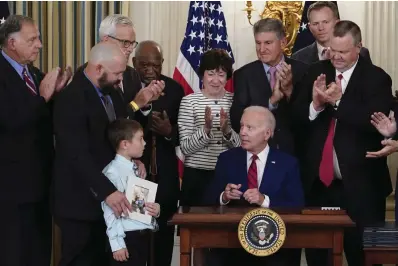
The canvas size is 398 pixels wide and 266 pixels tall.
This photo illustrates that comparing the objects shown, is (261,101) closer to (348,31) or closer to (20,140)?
(348,31)

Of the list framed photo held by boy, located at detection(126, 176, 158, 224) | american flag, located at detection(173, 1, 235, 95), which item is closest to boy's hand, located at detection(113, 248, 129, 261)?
framed photo held by boy, located at detection(126, 176, 158, 224)

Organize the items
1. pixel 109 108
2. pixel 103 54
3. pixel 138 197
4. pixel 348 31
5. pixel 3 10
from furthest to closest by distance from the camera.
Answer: pixel 3 10 → pixel 348 31 → pixel 109 108 → pixel 103 54 → pixel 138 197

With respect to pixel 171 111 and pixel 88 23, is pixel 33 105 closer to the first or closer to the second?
pixel 171 111

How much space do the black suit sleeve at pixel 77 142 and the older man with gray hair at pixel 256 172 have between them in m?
0.81

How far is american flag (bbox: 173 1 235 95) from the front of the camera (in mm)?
7387

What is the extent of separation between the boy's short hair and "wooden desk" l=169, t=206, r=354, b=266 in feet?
1.80

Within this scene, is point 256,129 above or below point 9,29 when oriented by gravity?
below

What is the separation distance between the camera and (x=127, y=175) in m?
4.93

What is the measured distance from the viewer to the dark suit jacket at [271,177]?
5.20 metres

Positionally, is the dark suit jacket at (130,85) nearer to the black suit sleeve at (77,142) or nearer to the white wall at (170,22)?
the black suit sleeve at (77,142)

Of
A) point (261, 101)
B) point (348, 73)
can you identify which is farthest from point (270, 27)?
point (348, 73)

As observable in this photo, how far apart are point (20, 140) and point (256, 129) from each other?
4.73 ft

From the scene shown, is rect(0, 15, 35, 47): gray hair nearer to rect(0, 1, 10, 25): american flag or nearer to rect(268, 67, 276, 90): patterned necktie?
rect(268, 67, 276, 90): patterned necktie

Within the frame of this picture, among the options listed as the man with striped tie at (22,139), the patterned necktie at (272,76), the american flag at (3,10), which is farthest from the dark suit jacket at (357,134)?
the american flag at (3,10)
